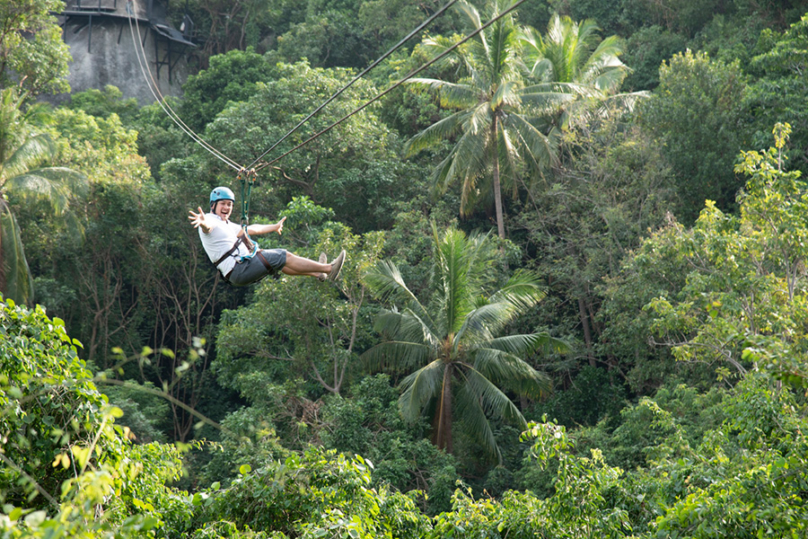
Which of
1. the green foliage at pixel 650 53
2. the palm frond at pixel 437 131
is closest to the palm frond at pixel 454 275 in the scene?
the palm frond at pixel 437 131

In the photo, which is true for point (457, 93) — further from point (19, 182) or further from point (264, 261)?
point (264, 261)

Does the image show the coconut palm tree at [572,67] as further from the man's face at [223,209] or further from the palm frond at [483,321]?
the man's face at [223,209]

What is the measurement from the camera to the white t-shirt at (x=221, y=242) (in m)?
6.56

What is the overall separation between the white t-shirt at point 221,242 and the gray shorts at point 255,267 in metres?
0.07

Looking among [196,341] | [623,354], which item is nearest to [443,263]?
[623,354]

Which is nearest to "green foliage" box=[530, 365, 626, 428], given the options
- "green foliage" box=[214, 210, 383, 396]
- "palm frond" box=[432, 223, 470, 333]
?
"palm frond" box=[432, 223, 470, 333]

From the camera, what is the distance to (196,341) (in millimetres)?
3779

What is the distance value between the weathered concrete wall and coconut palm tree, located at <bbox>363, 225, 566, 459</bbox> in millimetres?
18767

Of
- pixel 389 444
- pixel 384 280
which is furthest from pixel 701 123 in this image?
pixel 389 444

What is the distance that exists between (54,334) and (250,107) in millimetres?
14373

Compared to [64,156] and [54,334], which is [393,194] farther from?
[54,334]

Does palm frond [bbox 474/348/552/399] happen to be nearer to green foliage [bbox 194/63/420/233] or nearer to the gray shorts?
green foliage [bbox 194/63/420/233]

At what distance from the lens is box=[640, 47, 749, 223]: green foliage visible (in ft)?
52.5

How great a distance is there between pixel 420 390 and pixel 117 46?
2230 cm
